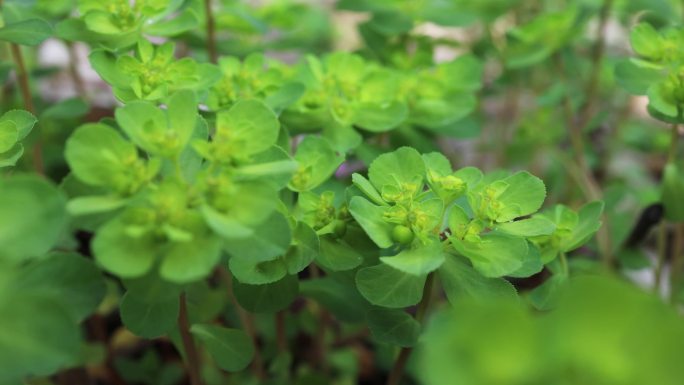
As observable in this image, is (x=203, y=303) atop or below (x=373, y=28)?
below

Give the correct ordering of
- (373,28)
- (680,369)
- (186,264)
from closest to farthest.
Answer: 1. (680,369)
2. (186,264)
3. (373,28)

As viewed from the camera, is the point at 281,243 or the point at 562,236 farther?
the point at 562,236

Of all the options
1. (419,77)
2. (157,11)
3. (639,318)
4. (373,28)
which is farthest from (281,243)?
(373,28)

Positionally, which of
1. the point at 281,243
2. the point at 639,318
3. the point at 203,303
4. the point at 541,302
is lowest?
the point at 203,303

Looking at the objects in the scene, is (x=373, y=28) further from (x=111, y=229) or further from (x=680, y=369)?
(x=680, y=369)

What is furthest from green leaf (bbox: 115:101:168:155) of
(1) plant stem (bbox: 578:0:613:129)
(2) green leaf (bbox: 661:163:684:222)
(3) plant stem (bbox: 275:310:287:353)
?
(1) plant stem (bbox: 578:0:613:129)

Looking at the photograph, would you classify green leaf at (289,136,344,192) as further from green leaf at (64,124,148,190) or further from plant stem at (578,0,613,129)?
plant stem at (578,0,613,129)

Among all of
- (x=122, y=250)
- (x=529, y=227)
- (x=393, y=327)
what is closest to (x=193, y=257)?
(x=122, y=250)
